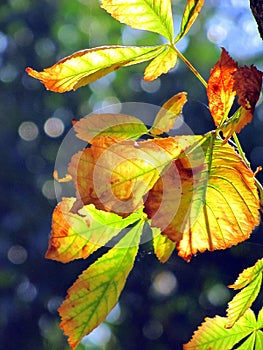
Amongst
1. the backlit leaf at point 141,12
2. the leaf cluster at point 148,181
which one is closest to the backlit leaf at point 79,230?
the leaf cluster at point 148,181

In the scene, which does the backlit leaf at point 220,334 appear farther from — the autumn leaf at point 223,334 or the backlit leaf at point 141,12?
the backlit leaf at point 141,12

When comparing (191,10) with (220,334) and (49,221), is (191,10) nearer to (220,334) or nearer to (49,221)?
(220,334)

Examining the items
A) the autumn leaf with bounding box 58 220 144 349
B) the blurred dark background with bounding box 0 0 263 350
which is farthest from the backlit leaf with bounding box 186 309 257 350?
the blurred dark background with bounding box 0 0 263 350

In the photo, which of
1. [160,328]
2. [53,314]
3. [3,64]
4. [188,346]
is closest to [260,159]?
[160,328]

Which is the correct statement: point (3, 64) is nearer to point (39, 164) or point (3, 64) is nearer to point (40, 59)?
point (40, 59)

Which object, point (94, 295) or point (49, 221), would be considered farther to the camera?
point (49, 221)

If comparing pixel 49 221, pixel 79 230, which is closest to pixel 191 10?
pixel 79 230

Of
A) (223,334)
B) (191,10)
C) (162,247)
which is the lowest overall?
(223,334)
